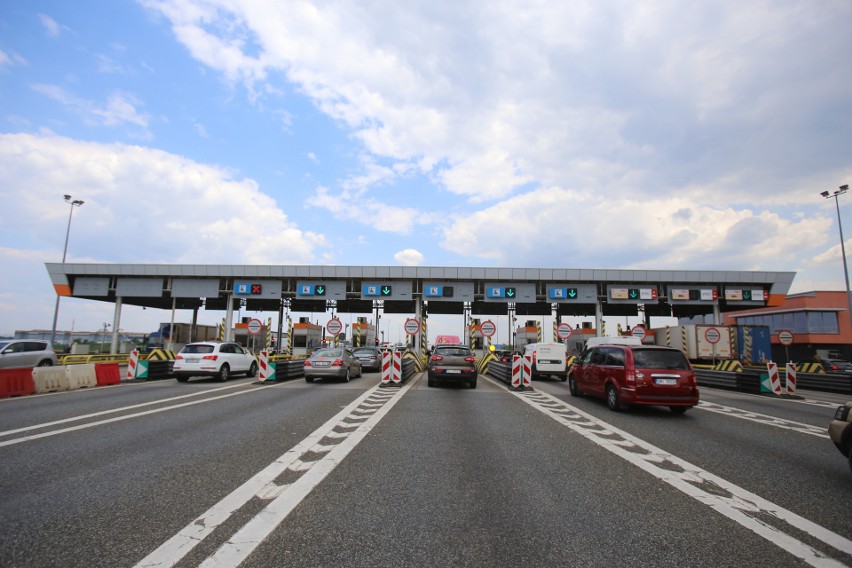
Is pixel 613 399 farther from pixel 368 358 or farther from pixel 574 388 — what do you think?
pixel 368 358

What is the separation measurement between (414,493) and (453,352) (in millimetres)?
12305

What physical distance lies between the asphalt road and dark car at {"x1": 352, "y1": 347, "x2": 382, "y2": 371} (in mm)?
16526

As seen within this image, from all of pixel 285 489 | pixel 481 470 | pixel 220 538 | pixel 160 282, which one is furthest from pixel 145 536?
pixel 160 282

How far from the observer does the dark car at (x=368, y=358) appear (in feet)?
82.3

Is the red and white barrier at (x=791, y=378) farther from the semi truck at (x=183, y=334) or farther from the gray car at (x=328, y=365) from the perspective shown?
the semi truck at (x=183, y=334)

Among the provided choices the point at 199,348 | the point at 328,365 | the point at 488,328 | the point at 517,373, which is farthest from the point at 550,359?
the point at 199,348

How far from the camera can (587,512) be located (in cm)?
386

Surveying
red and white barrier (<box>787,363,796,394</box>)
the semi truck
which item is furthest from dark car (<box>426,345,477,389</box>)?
the semi truck

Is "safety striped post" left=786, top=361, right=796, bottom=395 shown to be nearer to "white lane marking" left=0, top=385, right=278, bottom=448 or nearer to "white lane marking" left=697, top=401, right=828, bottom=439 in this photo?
"white lane marking" left=697, top=401, right=828, bottom=439

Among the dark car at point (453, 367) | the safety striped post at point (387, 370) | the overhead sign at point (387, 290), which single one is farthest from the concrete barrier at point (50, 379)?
the overhead sign at point (387, 290)

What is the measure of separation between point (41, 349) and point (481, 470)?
23.4 metres

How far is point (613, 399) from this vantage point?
10453 millimetres

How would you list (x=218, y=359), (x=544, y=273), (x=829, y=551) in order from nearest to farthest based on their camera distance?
(x=829, y=551) < (x=218, y=359) < (x=544, y=273)

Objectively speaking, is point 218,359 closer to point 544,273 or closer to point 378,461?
point 378,461
